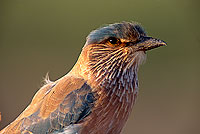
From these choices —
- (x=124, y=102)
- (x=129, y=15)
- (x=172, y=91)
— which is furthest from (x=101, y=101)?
(x=172, y=91)

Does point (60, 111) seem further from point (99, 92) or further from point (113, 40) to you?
point (113, 40)

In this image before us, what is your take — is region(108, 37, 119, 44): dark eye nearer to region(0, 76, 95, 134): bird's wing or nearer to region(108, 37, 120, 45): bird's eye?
region(108, 37, 120, 45): bird's eye

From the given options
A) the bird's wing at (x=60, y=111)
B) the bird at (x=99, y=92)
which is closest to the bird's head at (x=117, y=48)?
the bird at (x=99, y=92)

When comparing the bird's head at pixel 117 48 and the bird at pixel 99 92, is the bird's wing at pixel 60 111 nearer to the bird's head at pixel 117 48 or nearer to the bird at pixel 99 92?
the bird at pixel 99 92

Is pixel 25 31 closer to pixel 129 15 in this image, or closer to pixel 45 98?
pixel 129 15

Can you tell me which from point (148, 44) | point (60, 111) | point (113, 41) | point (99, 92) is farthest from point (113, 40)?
point (60, 111)

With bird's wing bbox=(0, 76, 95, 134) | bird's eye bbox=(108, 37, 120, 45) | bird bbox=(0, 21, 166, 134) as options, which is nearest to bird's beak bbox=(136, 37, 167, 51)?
bird bbox=(0, 21, 166, 134)
